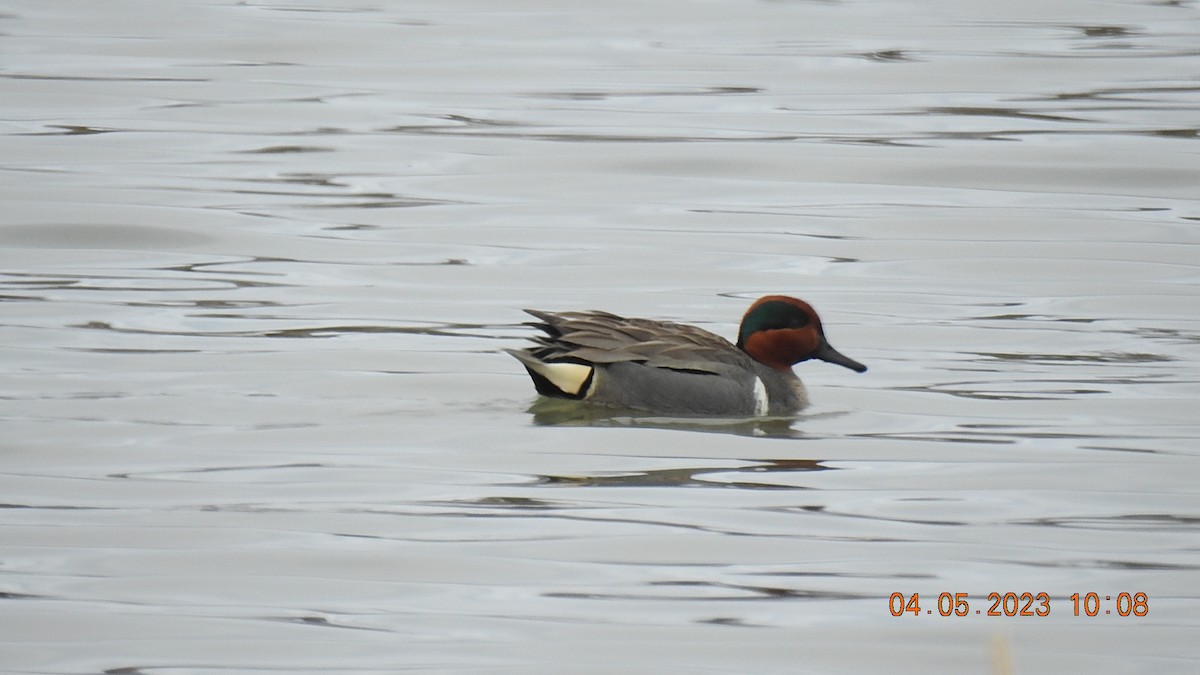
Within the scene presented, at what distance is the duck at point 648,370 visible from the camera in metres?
8.40

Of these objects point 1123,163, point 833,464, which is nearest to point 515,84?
point 1123,163

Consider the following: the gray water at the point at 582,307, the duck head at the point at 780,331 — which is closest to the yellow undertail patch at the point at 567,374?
the gray water at the point at 582,307

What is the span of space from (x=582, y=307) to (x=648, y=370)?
2.58 meters

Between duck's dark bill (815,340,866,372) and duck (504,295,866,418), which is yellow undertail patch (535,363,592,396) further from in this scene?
duck's dark bill (815,340,866,372)

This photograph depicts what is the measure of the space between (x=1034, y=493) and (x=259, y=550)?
274 cm

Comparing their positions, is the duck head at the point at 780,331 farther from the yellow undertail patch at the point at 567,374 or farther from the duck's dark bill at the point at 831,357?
the yellow undertail patch at the point at 567,374

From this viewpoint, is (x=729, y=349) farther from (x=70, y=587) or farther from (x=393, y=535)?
(x=70, y=587)

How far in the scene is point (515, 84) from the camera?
17375 mm

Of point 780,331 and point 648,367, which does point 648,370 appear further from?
point 780,331
